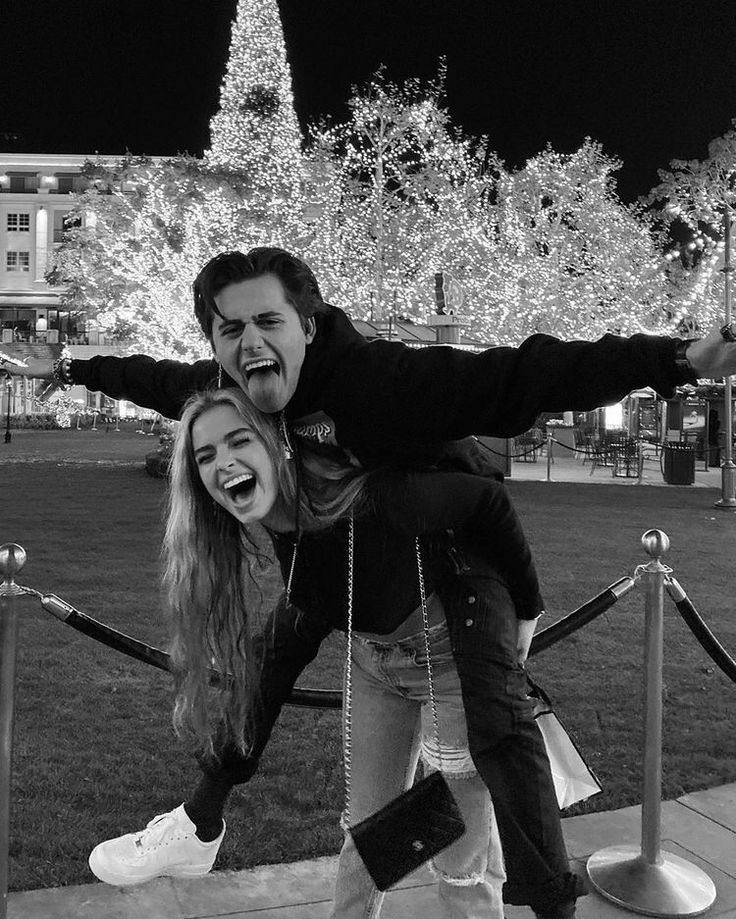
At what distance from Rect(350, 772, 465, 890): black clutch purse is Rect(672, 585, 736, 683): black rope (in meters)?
1.52

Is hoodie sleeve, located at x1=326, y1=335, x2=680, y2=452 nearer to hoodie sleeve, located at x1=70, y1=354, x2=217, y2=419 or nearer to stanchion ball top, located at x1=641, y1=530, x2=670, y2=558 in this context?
hoodie sleeve, located at x1=70, y1=354, x2=217, y2=419

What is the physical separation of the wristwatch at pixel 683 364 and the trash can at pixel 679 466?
54.3 feet

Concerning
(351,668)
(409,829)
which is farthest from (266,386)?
(409,829)

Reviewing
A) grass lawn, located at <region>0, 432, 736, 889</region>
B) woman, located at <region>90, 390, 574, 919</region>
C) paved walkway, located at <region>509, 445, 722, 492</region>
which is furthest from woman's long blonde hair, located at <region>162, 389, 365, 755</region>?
paved walkway, located at <region>509, 445, 722, 492</region>

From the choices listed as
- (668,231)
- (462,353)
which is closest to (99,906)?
(462,353)

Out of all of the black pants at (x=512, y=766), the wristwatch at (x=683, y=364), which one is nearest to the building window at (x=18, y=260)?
the black pants at (x=512, y=766)

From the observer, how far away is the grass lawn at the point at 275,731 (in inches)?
145

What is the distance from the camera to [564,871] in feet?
6.49

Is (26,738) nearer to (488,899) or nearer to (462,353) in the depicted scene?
(488,899)

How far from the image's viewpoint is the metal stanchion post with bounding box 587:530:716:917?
10.2 feet

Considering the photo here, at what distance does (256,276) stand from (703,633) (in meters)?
2.28

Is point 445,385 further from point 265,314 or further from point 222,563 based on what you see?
point 222,563

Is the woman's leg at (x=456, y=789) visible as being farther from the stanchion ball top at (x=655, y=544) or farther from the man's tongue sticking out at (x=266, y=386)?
the stanchion ball top at (x=655, y=544)

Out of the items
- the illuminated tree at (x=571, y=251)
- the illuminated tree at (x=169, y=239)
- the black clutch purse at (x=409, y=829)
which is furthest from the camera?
the illuminated tree at (x=571, y=251)
